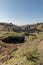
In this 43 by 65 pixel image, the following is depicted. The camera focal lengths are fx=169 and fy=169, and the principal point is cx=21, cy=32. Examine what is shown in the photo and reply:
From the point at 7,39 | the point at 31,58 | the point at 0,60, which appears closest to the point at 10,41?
the point at 7,39

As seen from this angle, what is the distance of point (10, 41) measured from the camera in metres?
27.8

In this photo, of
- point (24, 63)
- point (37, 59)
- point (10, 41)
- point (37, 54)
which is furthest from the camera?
point (10, 41)

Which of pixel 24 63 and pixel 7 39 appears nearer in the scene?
pixel 24 63

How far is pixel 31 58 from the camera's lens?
1241cm

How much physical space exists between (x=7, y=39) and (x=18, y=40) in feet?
6.04

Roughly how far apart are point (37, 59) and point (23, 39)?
15.8 m

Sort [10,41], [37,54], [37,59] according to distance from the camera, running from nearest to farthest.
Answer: [37,59], [37,54], [10,41]

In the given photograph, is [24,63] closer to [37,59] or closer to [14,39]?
[37,59]

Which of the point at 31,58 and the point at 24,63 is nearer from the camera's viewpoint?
the point at 24,63

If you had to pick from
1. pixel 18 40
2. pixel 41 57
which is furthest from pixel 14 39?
pixel 41 57

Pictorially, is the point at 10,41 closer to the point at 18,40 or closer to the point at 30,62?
the point at 18,40

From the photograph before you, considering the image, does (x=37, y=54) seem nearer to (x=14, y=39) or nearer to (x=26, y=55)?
(x=26, y=55)

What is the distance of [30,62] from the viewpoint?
11352 millimetres

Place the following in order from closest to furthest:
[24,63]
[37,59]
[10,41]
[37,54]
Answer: [24,63] < [37,59] < [37,54] < [10,41]
